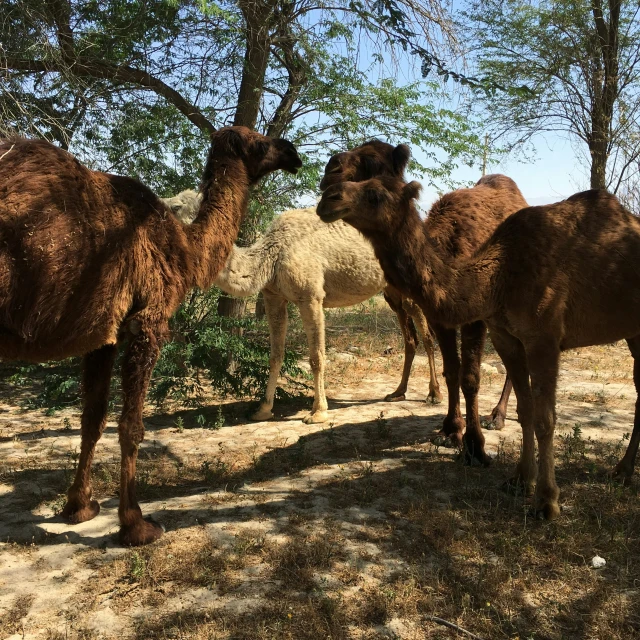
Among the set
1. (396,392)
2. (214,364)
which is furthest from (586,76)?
(214,364)

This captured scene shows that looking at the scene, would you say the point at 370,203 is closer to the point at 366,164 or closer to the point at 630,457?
the point at 366,164

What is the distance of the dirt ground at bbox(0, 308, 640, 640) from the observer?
3.01 m

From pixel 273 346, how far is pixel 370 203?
12.0 ft

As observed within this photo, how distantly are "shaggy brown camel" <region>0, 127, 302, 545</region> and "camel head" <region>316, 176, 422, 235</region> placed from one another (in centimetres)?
92

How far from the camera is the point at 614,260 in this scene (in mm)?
4344

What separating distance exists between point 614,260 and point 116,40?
21.9ft

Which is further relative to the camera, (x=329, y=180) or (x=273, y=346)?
(x=273, y=346)

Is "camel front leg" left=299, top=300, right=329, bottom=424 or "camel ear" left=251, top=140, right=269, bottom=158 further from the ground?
"camel ear" left=251, top=140, right=269, bottom=158

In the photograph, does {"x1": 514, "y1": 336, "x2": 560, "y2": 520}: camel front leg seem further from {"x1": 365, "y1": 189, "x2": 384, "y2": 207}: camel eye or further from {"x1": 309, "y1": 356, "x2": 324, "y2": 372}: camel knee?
{"x1": 309, "y1": 356, "x2": 324, "y2": 372}: camel knee

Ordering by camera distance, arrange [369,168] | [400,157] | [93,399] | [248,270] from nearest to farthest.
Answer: [93,399]
[369,168]
[400,157]
[248,270]

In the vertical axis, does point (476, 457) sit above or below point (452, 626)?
above

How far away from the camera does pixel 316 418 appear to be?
22.4 ft

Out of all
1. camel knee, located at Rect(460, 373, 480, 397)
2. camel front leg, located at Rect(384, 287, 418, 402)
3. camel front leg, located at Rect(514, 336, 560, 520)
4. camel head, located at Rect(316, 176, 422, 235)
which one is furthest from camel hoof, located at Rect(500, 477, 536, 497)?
camel front leg, located at Rect(384, 287, 418, 402)

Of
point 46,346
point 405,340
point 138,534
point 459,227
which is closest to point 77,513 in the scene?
point 138,534
